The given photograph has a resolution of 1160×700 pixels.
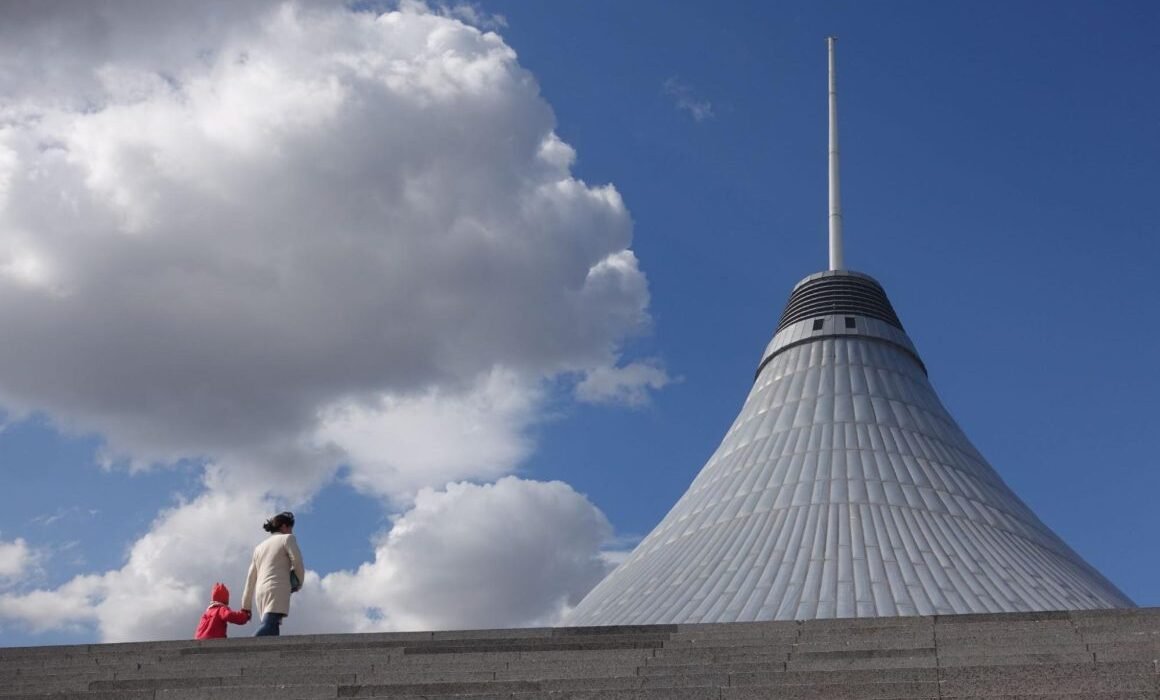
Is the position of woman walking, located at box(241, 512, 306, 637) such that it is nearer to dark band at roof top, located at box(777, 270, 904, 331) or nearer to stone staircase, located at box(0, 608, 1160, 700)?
stone staircase, located at box(0, 608, 1160, 700)

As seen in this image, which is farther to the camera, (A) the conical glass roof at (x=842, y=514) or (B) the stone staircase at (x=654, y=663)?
(A) the conical glass roof at (x=842, y=514)

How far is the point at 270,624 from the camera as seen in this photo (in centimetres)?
1117

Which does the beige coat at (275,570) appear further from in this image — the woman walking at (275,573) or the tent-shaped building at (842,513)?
the tent-shaped building at (842,513)

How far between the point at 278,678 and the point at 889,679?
4.02 metres

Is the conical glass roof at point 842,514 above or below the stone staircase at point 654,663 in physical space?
above

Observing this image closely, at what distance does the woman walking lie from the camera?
1120cm

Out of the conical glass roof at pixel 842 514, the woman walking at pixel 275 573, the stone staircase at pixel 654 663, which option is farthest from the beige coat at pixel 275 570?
the conical glass roof at pixel 842 514

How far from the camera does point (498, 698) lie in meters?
8.74

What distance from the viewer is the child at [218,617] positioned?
→ 11195 mm

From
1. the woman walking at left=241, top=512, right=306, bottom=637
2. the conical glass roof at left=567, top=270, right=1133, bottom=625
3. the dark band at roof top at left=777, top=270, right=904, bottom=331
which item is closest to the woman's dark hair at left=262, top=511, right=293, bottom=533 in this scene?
the woman walking at left=241, top=512, right=306, bottom=637

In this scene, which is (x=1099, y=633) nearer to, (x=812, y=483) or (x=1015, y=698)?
(x=1015, y=698)

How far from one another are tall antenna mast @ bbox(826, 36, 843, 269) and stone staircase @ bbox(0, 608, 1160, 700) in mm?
25172

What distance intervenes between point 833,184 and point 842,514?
1423 cm

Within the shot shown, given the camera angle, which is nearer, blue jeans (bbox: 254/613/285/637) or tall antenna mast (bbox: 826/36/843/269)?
blue jeans (bbox: 254/613/285/637)
